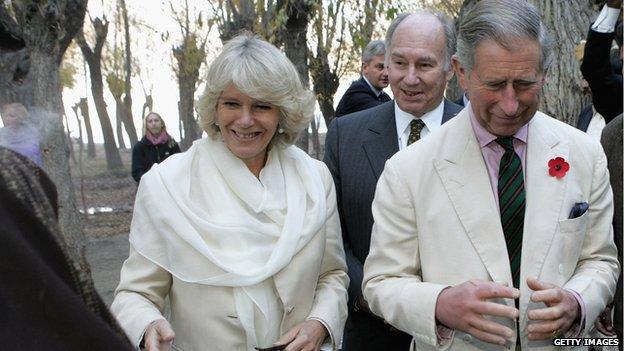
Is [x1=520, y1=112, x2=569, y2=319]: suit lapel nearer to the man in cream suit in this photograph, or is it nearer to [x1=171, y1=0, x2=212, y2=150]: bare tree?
the man in cream suit

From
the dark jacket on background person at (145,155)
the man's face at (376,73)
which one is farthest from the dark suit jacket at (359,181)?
the dark jacket on background person at (145,155)

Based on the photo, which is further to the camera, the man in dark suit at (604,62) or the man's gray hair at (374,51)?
the man's gray hair at (374,51)

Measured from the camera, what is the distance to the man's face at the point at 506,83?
2139 mm

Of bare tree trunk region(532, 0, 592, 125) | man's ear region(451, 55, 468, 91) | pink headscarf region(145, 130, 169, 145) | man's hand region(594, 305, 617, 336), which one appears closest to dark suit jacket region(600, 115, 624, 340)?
man's hand region(594, 305, 617, 336)

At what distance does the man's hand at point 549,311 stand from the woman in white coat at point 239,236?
88 cm

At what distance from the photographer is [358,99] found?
5.23 m

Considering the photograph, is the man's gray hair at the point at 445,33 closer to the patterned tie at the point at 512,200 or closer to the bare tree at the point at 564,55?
the patterned tie at the point at 512,200

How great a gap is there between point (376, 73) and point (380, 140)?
2567mm

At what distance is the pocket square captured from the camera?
2.17 metres

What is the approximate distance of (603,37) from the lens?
131 inches

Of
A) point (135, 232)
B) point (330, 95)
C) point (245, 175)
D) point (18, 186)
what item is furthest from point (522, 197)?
point (330, 95)

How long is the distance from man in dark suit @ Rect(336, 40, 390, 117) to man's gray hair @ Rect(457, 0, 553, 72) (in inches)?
106

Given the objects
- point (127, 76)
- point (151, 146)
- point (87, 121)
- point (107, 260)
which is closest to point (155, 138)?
point (151, 146)

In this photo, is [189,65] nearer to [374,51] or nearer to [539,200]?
[374,51]
